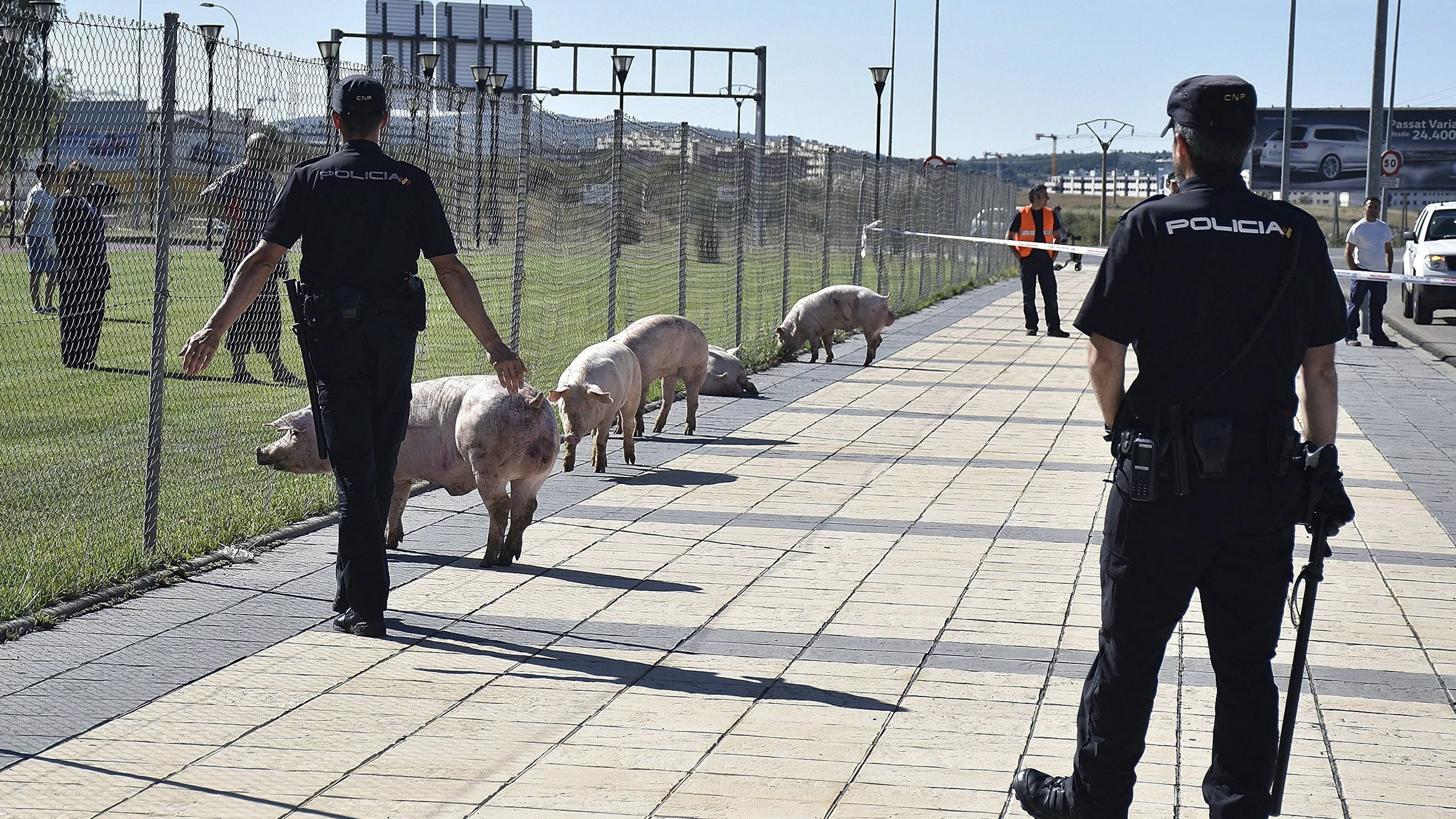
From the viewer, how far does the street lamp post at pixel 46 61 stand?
20.3 ft

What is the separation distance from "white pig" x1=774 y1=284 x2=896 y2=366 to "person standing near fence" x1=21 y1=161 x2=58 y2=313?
1007 centimetres

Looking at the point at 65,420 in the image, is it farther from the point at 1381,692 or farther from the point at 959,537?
the point at 1381,692

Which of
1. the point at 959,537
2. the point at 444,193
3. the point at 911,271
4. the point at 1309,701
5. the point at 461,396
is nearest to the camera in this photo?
the point at 1309,701

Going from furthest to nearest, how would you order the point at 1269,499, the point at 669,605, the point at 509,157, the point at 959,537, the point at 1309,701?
the point at 509,157 → the point at 959,537 → the point at 669,605 → the point at 1309,701 → the point at 1269,499

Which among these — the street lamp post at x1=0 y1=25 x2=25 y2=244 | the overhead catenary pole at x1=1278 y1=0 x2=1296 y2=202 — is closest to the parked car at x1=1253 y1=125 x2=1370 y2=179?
the overhead catenary pole at x1=1278 y1=0 x2=1296 y2=202

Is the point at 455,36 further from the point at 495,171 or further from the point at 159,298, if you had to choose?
the point at 159,298

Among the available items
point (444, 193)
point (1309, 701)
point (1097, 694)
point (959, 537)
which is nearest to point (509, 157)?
point (444, 193)

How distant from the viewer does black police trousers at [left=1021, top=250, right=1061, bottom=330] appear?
2134cm

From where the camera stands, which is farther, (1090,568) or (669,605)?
(1090,568)

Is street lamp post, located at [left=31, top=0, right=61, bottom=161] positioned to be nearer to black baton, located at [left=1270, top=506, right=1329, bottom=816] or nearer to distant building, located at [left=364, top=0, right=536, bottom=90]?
black baton, located at [left=1270, top=506, right=1329, bottom=816]

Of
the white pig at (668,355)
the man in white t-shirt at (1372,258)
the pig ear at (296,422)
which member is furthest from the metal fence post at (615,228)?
the man in white t-shirt at (1372,258)

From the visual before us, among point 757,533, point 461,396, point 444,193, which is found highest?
point 444,193

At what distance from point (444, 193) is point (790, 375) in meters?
6.61

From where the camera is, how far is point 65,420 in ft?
36.9
